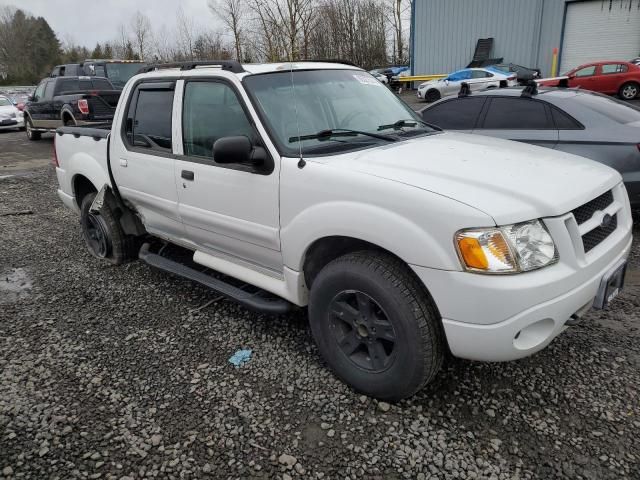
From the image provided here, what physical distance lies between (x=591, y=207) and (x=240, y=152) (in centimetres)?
196

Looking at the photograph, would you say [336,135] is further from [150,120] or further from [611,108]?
[611,108]

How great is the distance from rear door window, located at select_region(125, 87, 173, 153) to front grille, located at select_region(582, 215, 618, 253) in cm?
286

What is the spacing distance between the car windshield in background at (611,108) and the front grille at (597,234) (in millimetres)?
3111

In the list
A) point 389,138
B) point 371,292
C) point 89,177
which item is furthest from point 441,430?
point 89,177

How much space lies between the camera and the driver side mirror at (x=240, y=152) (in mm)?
2787

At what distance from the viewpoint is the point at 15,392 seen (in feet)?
9.85

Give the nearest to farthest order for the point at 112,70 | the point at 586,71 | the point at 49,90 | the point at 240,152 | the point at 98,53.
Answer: the point at 240,152 < the point at 49,90 < the point at 112,70 < the point at 586,71 < the point at 98,53

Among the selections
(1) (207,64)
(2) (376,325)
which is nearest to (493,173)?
(2) (376,325)

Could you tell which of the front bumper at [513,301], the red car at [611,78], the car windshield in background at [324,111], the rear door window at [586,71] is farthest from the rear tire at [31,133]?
the rear door window at [586,71]

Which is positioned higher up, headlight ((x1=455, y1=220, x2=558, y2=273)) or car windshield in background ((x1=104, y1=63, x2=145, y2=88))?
car windshield in background ((x1=104, y1=63, x2=145, y2=88))

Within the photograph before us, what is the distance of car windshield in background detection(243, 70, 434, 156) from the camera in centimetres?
304

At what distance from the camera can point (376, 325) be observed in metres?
2.63

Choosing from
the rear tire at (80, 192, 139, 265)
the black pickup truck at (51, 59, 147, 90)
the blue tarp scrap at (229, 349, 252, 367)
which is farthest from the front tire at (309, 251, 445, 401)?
the black pickup truck at (51, 59, 147, 90)

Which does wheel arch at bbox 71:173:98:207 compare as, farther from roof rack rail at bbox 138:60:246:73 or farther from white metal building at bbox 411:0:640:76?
white metal building at bbox 411:0:640:76
